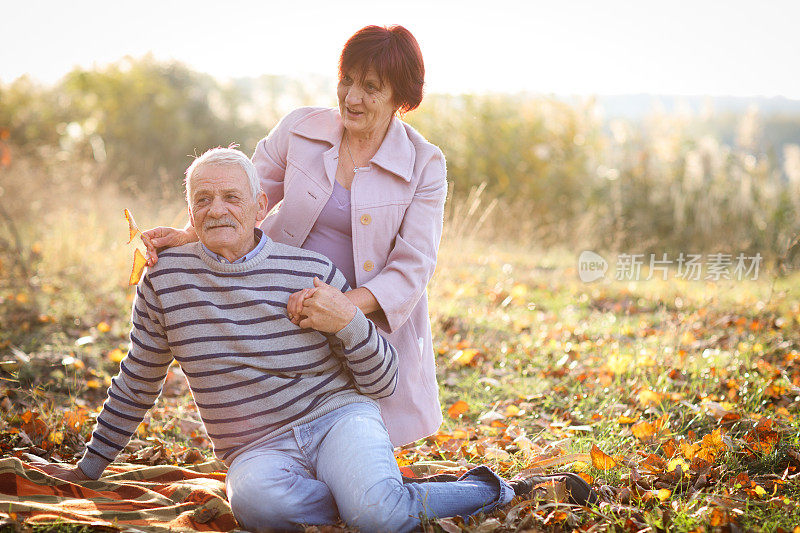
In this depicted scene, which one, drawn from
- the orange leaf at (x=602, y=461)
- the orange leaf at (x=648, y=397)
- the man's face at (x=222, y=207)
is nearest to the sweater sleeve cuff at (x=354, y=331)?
the man's face at (x=222, y=207)

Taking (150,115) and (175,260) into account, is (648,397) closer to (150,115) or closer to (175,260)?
(175,260)

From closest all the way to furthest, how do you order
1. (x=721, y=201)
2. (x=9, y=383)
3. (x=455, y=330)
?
(x=9, y=383) → (x=455, y=330) → (x=721, y=201)

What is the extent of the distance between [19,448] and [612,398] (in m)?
2.77

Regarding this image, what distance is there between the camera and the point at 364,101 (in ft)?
8.36

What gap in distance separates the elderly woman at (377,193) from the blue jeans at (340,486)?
439mm

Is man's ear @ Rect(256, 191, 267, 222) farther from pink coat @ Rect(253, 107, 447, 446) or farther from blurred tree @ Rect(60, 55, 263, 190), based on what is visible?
blurred tree @ Rect(60, 55, 263, 190)

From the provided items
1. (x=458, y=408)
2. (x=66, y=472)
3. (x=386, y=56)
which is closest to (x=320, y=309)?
(x=386, y=56)

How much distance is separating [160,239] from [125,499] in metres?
0.91

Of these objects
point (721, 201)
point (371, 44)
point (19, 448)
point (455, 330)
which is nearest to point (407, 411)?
point (371, 44)

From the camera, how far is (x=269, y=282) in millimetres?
2232

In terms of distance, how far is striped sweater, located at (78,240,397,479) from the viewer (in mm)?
2188

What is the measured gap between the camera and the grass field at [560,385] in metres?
2.41

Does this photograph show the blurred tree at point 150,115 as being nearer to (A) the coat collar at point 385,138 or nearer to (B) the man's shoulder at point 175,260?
(A) the coat collar at point 385,138

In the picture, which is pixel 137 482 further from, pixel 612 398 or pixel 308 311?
pixel 612 398
